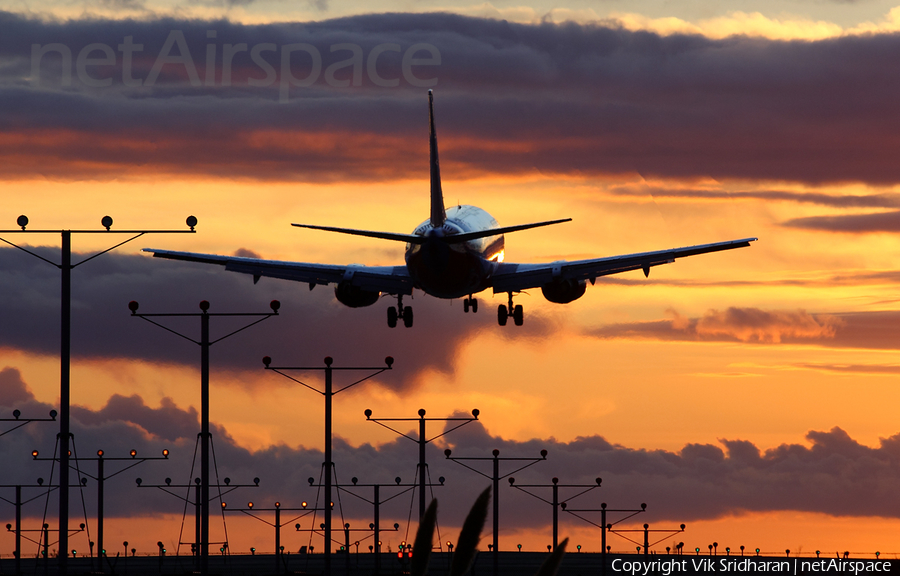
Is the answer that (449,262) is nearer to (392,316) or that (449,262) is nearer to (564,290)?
(564,290)

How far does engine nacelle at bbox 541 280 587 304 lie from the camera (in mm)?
72113

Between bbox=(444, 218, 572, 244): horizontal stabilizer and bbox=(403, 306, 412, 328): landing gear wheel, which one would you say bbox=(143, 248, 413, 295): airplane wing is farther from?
bbox=(444, 218, 572, 244): horizontal stabilizer

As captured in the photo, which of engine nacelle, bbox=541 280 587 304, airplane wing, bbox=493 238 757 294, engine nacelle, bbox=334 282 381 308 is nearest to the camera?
airplane wing, bbox=493 238 757 294

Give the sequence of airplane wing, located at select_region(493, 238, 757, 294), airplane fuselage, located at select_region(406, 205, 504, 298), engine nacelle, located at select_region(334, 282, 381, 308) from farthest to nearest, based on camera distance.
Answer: engine nacelle, located at select_region(334, 282, 381, 308)
airplane wing, located at select_region(493, 238, 757, 294)
airplane fuselage, located at select_region(406, 205, 504, 298)

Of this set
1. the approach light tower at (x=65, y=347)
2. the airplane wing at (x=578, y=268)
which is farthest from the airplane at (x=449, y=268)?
the approach light tower at (x=65, y=347)

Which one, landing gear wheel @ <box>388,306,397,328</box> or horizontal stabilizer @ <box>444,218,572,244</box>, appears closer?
horizontal stabilizer @ <box>444,218,572,244</box>

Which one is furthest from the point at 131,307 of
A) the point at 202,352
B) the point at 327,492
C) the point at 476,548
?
the point at 476,548

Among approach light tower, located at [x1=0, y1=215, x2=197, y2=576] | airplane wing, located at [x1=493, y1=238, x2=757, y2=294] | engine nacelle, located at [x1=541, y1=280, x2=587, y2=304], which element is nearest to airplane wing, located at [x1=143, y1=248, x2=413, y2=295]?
airplane wing, located at [x1=493, y1=238, x2=757, y2=294]

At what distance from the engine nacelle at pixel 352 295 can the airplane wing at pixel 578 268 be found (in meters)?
7.20

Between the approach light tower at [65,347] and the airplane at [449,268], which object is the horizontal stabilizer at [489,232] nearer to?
the airplane at [449,268]

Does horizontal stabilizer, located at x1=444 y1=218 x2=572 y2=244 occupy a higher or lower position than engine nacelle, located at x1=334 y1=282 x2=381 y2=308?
higher

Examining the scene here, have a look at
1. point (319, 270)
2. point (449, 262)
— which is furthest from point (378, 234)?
point (319, 270)

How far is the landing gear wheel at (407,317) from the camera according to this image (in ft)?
246

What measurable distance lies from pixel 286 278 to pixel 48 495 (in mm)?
43500
